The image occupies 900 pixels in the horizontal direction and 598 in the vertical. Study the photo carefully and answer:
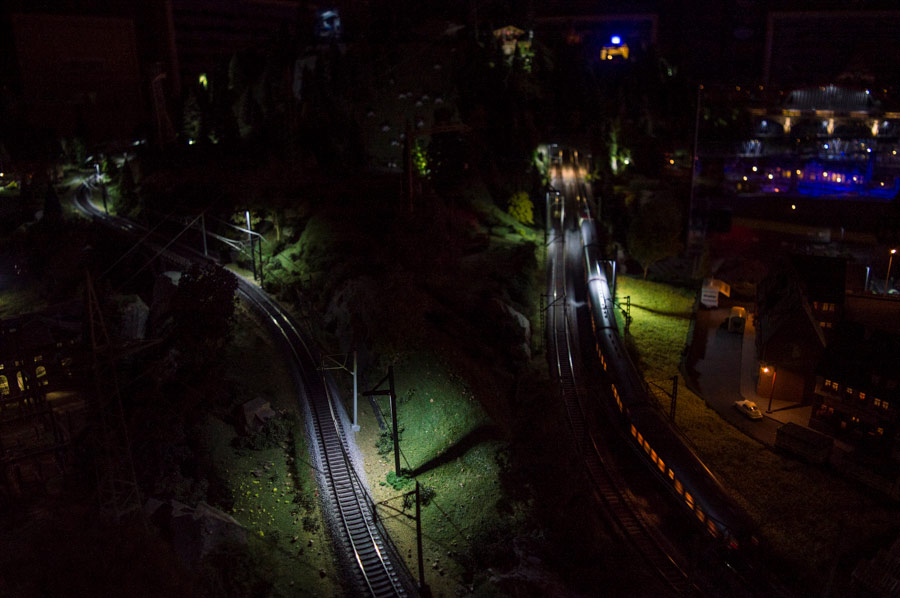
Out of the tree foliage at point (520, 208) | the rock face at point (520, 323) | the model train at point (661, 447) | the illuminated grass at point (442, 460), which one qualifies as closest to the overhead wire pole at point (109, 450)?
the illuminated grass at point (442, 460)

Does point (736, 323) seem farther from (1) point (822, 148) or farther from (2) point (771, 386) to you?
(1) point (822, 148)

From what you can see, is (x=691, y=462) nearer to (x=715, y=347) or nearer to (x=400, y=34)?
(x=715, y=347)

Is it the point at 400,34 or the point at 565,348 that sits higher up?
the point at 400,34

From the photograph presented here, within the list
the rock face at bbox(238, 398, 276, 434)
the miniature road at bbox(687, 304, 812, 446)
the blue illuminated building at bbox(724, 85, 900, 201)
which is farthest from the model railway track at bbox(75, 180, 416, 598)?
the blue illuminated building at bbox(724, 85, 900, 201)

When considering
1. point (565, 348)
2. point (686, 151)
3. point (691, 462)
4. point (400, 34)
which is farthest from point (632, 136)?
point (691, 462)

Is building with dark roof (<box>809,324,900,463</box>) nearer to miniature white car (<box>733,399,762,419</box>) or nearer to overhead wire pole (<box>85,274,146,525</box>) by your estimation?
miniature white car (<box>733,399,762,419</box>)

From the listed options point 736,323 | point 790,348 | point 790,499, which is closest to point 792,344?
point 790,348

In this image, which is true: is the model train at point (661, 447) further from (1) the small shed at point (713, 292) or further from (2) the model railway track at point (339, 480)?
(2) the model railway track at point (339, 480)
